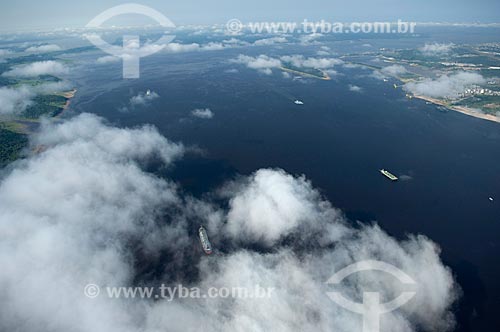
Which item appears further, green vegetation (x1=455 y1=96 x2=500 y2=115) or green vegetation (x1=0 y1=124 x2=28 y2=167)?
green vegetation (x1=455 y1=96 x2=500 y2=115)

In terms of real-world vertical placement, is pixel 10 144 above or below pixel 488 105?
below

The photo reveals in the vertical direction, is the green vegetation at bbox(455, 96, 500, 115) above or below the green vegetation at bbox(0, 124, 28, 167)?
above

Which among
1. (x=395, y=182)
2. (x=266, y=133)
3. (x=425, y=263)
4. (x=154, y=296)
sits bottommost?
(x=154, y=296)

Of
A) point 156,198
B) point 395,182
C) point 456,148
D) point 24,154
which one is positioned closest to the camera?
point 156,198

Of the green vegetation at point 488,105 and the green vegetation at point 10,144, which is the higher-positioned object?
the green vegetation at point 488,105

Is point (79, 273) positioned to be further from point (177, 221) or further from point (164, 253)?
point (177, 221)

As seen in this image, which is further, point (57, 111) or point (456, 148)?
point (57, 111)

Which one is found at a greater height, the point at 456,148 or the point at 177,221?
the point at 456,148

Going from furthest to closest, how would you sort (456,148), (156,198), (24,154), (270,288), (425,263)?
(456,148), (24,154), (156,198), (425,263), (270,288)

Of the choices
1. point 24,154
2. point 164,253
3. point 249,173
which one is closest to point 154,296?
point 164,253

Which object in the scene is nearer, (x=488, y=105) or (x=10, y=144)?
(x=10, y=144)

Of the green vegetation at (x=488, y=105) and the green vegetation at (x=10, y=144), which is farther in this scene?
the green vegetation at (x=488, y=105)
